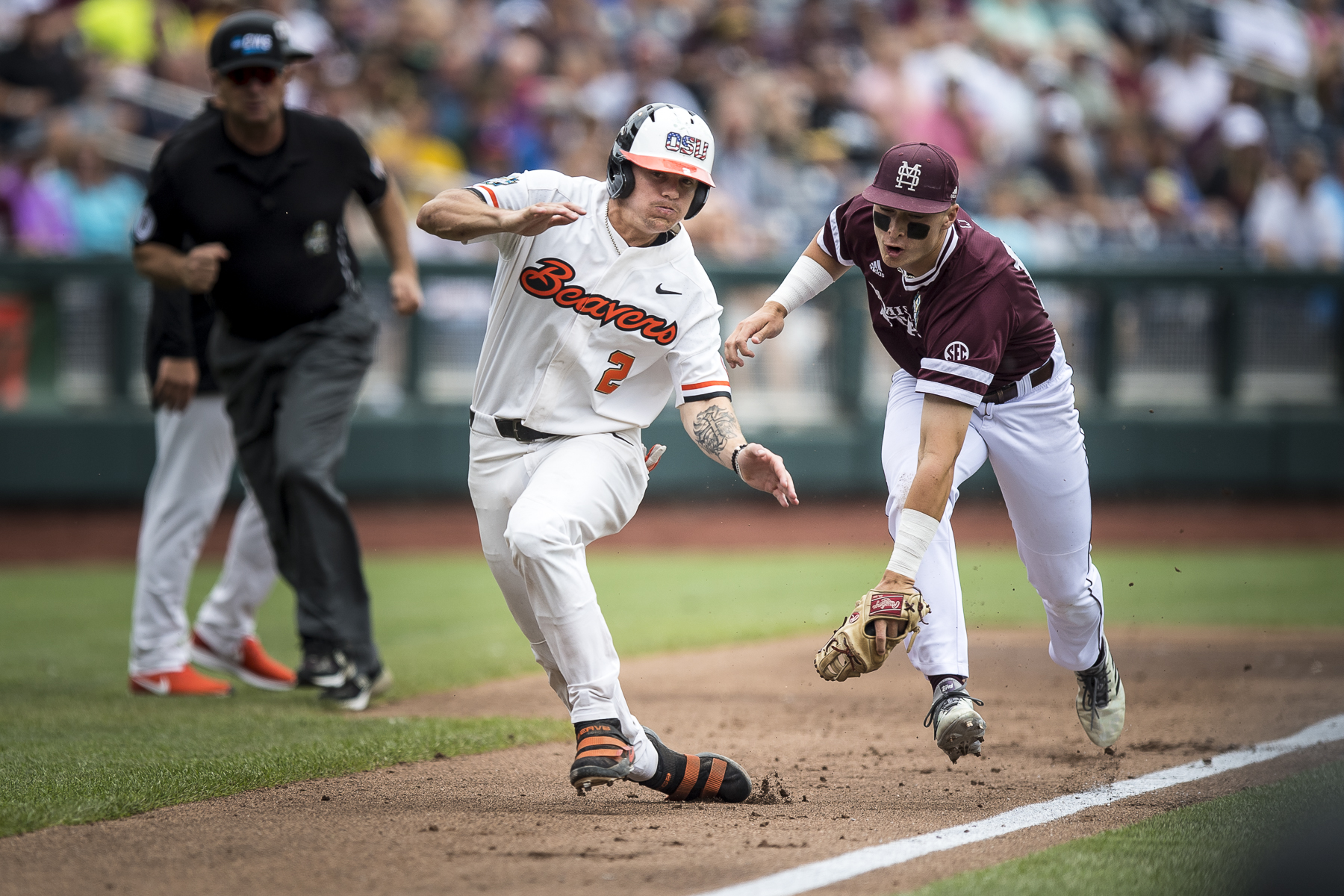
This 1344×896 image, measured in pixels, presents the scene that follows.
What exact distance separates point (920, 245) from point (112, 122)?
9.08 m

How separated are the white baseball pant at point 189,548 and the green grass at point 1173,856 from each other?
3.67m

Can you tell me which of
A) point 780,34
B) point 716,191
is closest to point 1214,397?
point 716,191

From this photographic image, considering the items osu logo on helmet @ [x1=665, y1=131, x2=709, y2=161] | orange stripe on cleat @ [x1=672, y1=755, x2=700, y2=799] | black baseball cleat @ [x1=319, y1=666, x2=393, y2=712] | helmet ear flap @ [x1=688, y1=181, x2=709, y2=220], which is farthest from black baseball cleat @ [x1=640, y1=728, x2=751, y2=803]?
black baseball cleat @ [x1=319, y1=666, x2=393, y2=712]

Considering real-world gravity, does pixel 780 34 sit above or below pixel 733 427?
above

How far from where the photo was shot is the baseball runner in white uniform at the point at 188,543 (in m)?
5.95

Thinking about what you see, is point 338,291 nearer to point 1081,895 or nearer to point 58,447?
point 1081,895

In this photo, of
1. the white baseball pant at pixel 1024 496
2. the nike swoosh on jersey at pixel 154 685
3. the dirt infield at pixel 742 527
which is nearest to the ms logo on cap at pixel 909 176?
the white baseball pant at pixel 1024 496

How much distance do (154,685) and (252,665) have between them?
428 mm

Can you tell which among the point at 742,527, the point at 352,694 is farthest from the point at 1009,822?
the point at 742,527

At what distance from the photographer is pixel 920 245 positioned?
4.28 meters

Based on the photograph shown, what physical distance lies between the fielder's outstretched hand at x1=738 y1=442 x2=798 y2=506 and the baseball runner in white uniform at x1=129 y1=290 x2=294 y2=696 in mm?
2692

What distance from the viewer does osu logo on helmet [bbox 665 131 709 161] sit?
412cm

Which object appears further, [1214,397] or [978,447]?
[1214,397]

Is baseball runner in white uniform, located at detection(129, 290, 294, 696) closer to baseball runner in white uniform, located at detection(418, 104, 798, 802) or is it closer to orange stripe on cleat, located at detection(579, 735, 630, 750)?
baseball runner in white uniform, located at detection(418, 104, 798, 802)
